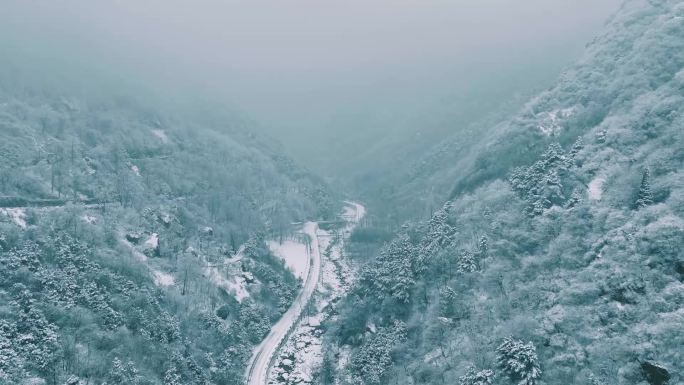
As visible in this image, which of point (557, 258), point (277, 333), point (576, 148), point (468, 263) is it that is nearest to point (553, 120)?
point (576, 148)

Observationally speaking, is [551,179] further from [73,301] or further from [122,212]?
[122,212]

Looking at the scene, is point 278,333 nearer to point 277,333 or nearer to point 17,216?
point 277,333

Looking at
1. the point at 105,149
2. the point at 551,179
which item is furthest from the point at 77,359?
the point at 105,149

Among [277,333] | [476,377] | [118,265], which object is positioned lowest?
[277,333]

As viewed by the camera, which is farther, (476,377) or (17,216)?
(17,216)

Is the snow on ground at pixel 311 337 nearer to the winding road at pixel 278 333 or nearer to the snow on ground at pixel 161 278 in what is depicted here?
the winding road at pixel 278 333

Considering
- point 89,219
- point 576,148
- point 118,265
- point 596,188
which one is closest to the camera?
point 596,188
